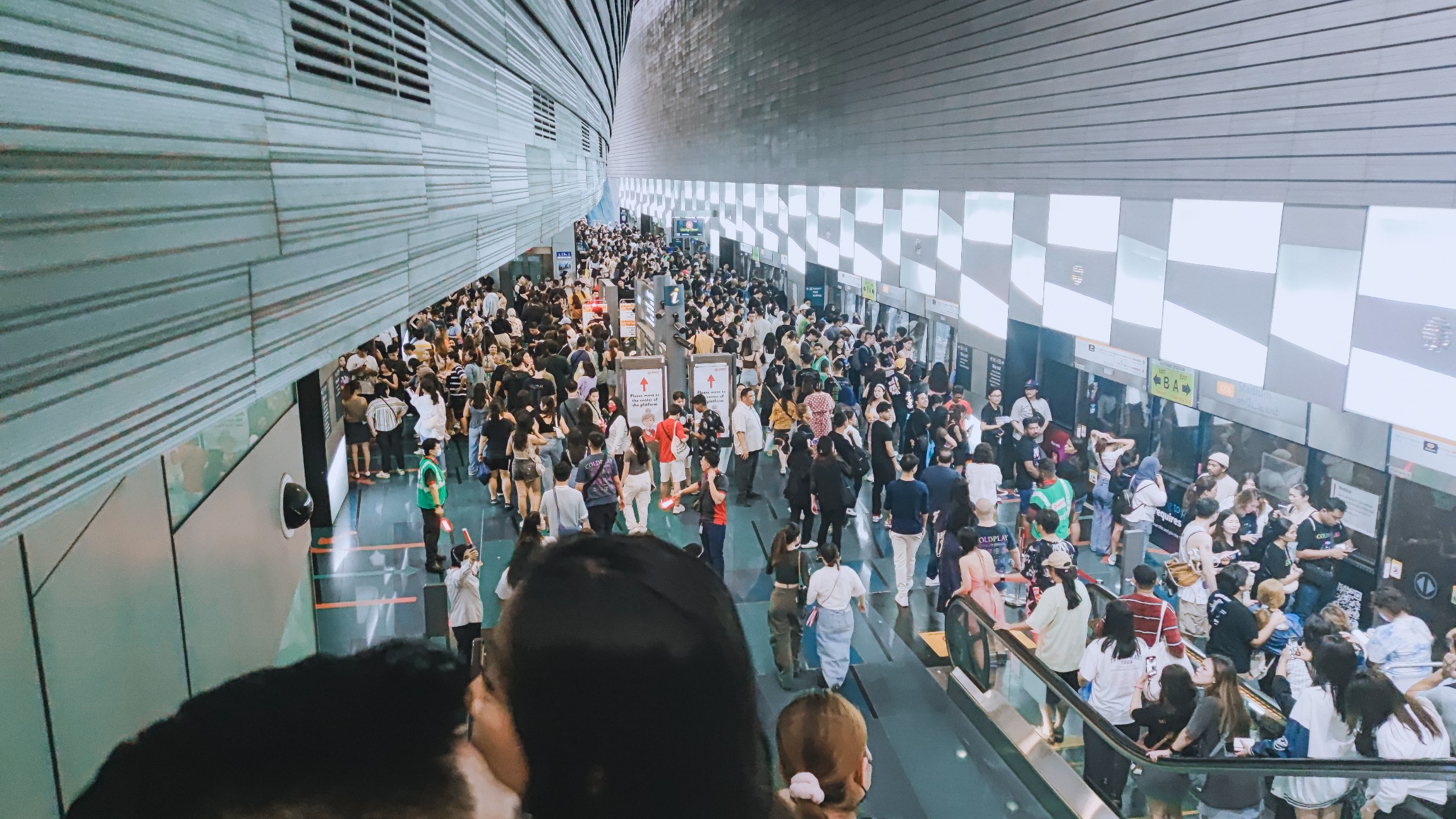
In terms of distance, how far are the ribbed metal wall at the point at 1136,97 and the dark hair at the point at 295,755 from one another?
7464 millimetres

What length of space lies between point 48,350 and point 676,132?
38.6 m

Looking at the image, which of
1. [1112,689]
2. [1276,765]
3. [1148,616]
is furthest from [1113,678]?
[1276,765]

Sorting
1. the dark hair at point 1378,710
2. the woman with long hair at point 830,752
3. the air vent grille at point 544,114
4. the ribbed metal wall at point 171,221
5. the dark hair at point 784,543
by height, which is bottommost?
the dark hair at point 1378,710

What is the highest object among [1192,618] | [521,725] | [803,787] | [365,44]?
[365,44]

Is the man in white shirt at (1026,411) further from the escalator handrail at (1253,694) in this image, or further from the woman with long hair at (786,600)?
the woman with long hair at (786,600)

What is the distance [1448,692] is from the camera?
19.6ft

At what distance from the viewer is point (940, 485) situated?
31.1ft

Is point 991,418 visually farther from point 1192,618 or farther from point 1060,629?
point 1060,629

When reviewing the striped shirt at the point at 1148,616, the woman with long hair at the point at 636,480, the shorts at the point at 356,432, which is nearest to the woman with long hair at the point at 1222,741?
the striped shirt at the point at 1148,616

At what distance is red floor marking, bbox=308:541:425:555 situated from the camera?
1070 cm

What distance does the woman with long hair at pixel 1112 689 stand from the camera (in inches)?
240

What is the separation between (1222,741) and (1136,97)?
20.5 feet

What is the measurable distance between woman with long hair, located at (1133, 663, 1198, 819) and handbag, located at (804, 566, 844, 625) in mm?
2288

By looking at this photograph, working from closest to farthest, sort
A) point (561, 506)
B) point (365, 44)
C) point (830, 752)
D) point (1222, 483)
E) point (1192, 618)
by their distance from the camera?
1. point (365, 44)
2. point (830, 752)
3. point (1192, 618)
4. point (561, 506)
5. point (1222, 483)
